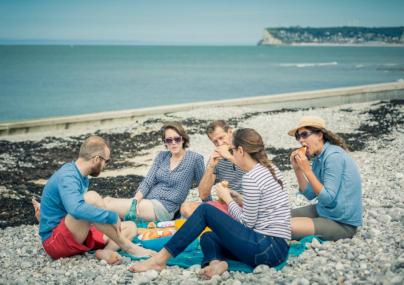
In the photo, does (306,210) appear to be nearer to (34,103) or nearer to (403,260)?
(403,260)

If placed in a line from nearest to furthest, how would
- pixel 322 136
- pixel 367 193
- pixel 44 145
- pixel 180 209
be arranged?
pixel 322 136
pixel 180 209
pixel 367 193
pixel 44 145

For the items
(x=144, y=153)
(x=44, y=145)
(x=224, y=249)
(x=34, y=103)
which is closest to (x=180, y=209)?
(x=224, y=249)

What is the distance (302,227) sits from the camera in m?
5.38

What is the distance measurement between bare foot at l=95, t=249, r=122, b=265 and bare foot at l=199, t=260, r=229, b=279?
0.99 metres

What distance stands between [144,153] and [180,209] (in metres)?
6.81

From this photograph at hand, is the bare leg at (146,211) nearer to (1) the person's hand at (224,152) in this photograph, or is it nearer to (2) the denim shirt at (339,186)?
(1) the person's hand at (224,152)

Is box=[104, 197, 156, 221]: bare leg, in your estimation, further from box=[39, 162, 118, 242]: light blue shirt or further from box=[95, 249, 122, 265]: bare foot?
box=[39, 162, 118, 242]: light blue shirt

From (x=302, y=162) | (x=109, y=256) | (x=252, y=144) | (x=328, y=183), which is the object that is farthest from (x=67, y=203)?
(x=328, y=183)

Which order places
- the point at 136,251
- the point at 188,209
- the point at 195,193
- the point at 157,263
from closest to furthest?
the point at 157,263, the point at 136,251, the point at 188,209, the point at 195,193

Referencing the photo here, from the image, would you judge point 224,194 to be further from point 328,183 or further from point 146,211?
point 146,211

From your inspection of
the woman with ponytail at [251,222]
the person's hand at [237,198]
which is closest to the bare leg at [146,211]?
the person's hand at [237,198]

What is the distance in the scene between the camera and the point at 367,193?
7727mm

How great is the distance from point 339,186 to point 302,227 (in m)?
0.59

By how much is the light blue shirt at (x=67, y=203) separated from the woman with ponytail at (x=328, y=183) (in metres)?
1.95
